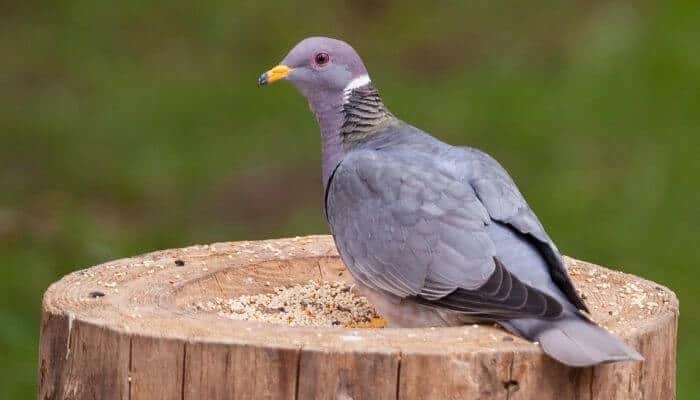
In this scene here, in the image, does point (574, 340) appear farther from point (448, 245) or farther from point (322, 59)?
point (322, 59)

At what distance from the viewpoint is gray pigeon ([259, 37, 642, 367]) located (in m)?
4.17

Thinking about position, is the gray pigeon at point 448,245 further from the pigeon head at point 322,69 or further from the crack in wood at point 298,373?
the crack in wood at point 298,373

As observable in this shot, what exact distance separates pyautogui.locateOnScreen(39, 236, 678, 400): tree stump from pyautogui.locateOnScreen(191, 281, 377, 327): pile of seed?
38 cm

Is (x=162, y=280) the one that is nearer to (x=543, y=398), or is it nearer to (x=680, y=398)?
(x=543, y=398)

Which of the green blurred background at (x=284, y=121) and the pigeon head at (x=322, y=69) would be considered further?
the green blurred background at (x=284, y=121)

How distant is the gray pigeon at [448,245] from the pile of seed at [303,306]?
14.3 inches

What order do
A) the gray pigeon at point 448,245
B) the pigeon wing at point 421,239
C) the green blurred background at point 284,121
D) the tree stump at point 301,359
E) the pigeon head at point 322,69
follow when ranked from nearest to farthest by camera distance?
the tree stump at point 301,359 < the gray pigeon at point 448,245 < the pigeon wing at point 421,239 < the pigeon head at point 322,69 < the green blurred background at point 284,121

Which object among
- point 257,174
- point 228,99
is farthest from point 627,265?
point 228,99

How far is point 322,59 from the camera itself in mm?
5227

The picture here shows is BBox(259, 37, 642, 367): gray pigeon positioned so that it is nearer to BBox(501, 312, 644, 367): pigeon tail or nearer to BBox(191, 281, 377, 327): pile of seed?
BBox(501, 312, 644, 367): pigeon tail

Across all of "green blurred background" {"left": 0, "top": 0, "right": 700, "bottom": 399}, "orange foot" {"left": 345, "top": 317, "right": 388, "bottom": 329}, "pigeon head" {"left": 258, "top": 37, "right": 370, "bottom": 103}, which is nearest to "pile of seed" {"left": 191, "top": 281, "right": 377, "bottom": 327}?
"orange foot" {"left": 345, "top": 317, "right": 388, "bottom": 329}

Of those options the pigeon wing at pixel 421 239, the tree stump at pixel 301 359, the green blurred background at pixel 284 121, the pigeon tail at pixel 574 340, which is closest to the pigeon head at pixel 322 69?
the pigeon wing at pixel 421 239

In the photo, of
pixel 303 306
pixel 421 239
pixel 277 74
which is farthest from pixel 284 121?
pixel 421 239

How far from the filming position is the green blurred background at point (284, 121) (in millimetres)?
8805
